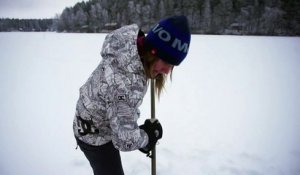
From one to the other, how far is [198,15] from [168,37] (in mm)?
40920

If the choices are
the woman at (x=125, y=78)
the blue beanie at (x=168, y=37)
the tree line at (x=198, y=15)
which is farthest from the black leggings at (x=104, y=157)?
the tree line at (x=198, y=15)

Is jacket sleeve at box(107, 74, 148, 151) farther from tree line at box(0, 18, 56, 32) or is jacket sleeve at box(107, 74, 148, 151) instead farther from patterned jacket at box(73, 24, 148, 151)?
tree line at box(0, 18, 56, 32)

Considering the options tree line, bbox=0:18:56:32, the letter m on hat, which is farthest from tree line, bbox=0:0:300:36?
the letter m on hat

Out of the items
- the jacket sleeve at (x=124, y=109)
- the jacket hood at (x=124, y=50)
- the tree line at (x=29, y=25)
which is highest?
the tree line at (x=29, y=25)

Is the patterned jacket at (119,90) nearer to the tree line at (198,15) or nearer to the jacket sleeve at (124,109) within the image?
the jacket sleeve at (124,109)

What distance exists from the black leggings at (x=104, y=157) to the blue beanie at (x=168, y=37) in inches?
26.1

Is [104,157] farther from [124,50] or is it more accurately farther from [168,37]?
[168,37]

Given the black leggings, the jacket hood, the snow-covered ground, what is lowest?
the snow-covered ground

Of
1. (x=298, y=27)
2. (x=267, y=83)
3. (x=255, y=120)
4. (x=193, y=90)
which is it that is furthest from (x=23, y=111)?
(x=298, y=27)

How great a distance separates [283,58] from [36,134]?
393 inches

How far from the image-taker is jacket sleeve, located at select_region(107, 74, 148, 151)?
1.20m

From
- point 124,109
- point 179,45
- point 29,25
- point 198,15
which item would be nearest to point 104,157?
point 124,109

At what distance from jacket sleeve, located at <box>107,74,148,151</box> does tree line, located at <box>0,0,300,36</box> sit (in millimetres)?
34711

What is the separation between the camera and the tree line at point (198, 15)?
3425 cm
